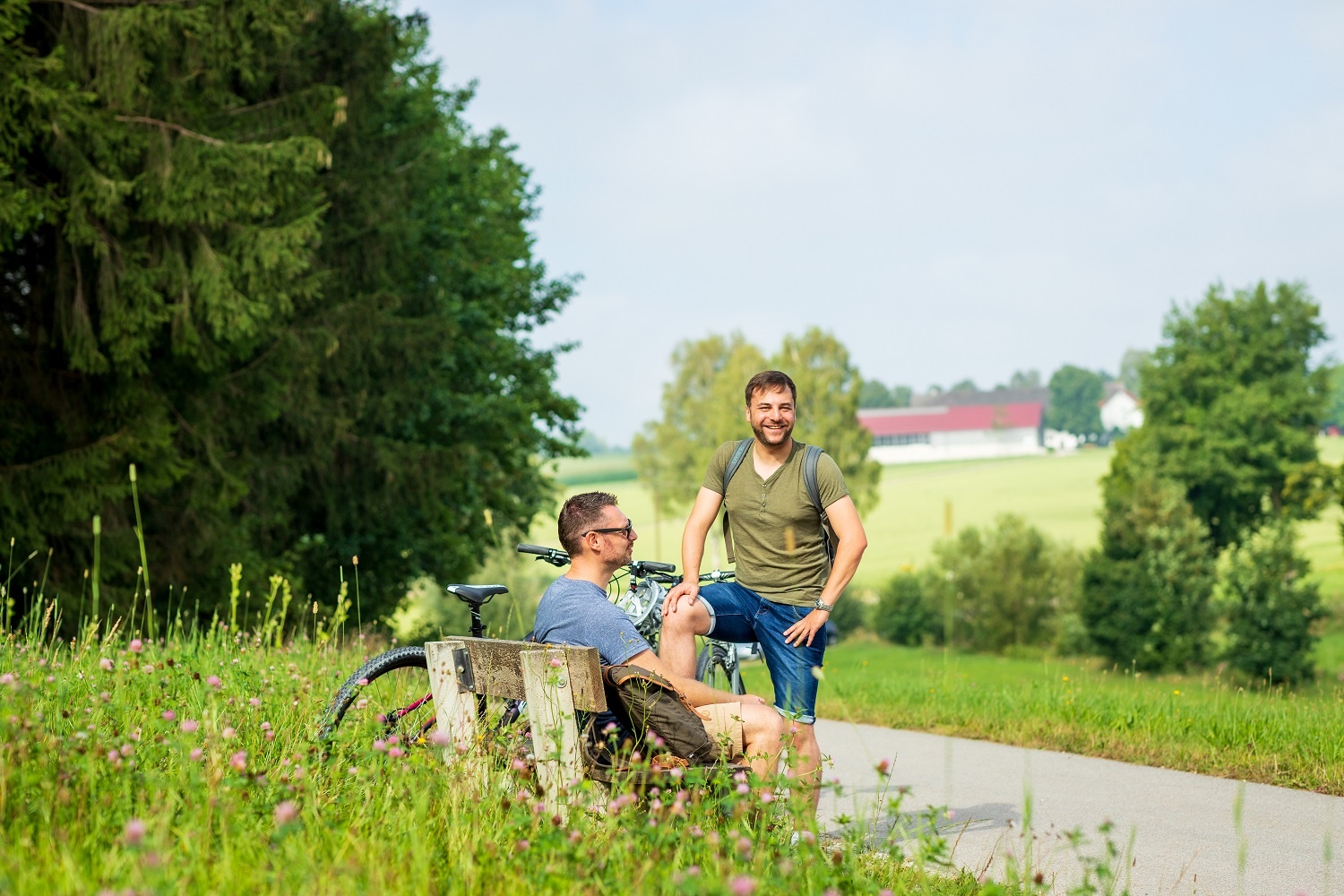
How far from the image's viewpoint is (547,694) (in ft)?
13.8

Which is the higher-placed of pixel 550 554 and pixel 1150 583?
pixel 550 554

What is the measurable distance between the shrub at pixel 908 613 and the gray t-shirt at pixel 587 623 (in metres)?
55.5

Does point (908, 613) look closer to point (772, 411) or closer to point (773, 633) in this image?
point (773, 633)

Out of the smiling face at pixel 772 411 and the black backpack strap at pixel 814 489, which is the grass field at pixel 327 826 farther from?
the smiling face at pixel 772 411

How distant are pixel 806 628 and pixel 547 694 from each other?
4.88 ft

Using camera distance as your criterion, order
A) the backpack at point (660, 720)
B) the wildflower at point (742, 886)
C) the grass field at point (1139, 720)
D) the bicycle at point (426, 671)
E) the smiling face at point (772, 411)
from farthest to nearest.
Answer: the grass field at point (1139, 720) → the smiling face at point (772, 411) → the bicycle at point (426, 671) → the backpack at point (660, 720) → the wildflower at point (742, 886)

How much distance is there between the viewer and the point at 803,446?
18.4 feet

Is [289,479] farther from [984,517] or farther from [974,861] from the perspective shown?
[984,517]

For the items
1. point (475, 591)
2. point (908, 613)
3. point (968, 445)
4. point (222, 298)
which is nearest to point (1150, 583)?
point (908, 613)

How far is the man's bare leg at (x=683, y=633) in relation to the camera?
211 inches

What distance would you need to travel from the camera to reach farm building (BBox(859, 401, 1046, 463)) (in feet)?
479

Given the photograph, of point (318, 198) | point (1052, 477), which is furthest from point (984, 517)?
point (318, 198)

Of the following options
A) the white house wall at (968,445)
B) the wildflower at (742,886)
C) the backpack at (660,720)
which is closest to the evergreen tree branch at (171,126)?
the backpack at (660,720)

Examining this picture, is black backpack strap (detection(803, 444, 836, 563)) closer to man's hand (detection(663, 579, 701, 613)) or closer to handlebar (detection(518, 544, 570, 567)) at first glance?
man's hand (detection(663, 579, 701, 613))
